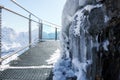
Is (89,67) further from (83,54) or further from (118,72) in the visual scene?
(118,72)

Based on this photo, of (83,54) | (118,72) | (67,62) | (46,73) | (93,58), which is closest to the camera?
(118,72)

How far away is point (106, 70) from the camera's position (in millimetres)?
1614

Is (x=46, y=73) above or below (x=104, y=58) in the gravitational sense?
below

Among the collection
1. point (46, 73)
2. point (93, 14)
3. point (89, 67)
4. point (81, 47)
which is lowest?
point (46, 73)

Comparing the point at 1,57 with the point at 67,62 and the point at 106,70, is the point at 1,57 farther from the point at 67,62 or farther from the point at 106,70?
the point at 106,70

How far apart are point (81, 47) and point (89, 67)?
0.38 m

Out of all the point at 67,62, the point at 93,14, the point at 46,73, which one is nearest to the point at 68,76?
the point at 67,62

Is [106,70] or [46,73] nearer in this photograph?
[106,70]

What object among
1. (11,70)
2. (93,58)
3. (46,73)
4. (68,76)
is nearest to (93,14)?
(93,58)

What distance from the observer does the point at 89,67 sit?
1.92 metres

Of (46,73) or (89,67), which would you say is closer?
(89,67)

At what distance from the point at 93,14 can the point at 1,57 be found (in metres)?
2.16

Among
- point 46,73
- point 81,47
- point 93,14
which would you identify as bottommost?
point 46,73

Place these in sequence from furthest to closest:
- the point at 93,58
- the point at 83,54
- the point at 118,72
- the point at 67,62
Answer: the point at 67,62 < the point at 83,54 < the point at 93,58 < the point at 118,72
